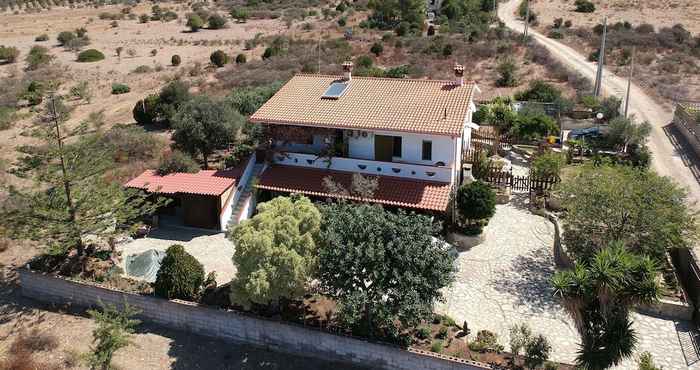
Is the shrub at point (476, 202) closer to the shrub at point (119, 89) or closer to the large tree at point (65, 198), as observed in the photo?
the large tree at point (65, 198)

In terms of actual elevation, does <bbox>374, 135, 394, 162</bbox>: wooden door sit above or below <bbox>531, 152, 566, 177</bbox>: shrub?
above

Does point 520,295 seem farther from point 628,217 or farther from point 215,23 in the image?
point 215,23

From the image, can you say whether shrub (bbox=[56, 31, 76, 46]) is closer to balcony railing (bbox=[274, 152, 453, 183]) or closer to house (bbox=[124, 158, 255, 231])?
house (bbox=[124, 158, 255, 231])

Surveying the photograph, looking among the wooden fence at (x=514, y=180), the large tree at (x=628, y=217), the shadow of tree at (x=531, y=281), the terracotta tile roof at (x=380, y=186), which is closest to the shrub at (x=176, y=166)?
the terracotta tile roof at (x=380, y=186)

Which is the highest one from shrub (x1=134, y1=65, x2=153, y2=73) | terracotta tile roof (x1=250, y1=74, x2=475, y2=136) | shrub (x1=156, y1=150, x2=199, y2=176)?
terracotta tile roof (x1=250, y1=74, x2=475, y2=136)

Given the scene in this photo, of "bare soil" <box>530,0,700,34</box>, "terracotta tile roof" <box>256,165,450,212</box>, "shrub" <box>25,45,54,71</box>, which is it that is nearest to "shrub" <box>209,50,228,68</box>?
"shrub" <box>25,45,54,71</box>

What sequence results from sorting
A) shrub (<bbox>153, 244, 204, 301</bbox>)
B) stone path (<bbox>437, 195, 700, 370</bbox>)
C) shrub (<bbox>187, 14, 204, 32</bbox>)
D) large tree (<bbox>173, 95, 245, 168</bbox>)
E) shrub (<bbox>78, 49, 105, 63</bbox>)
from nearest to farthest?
stone path (<bbox>437, 195, 700, 370</bbox>) < shrub (<bbox>153, 244, 204, 301</bbox>) < large tree (<bbox>173, 95, 245, 168</bbox>) < shrub (<bbox>78, 49, 105, 63</bbox>) < shrub (<bbox>187, 14, 204, 32</bbox>)

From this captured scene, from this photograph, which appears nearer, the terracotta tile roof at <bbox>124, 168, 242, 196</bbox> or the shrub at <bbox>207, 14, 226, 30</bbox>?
the terracotta tile roof at <bbox>124, 168, 242, 196</bbox>

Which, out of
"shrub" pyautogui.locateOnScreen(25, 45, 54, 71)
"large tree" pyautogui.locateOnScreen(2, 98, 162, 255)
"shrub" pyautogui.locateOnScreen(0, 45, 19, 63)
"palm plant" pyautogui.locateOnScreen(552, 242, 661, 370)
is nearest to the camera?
"palm plant" pyautogui.locateOnScreen(552, 242, 661, 370)
